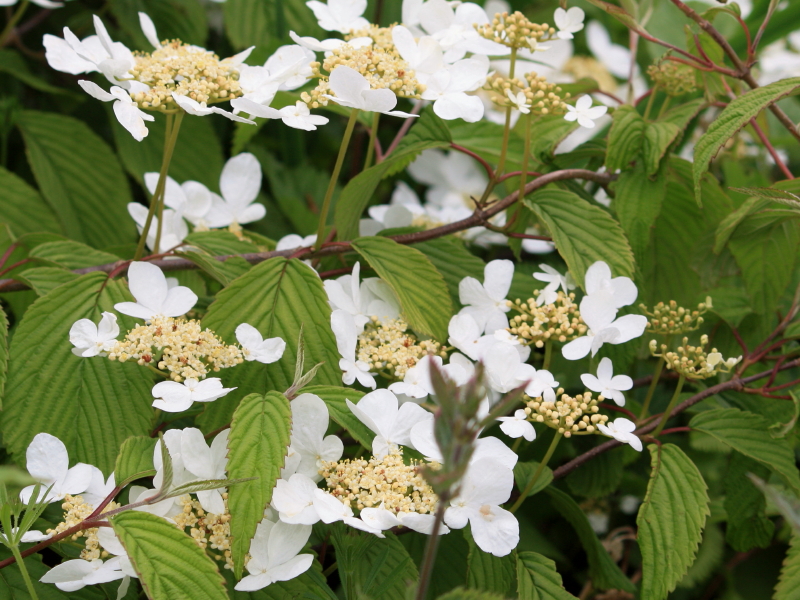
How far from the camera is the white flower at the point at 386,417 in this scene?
19.2 inches

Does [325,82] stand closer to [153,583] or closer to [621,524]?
[153,583]

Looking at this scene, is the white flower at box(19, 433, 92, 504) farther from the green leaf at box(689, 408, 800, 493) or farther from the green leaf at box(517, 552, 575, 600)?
the green leaf at box(689, 408, 800, 493)

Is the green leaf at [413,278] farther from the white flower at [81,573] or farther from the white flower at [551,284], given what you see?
the white flower at [81,573]

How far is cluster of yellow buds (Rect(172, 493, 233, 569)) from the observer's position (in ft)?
1.54

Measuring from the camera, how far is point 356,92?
52cm

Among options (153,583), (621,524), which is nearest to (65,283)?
(153,583)

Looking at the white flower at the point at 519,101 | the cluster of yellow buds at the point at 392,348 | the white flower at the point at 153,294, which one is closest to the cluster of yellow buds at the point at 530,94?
the white flower at the point at 519,101

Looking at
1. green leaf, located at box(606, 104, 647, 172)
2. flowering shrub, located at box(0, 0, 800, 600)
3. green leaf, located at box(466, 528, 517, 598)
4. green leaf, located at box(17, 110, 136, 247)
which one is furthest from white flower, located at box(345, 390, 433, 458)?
green leaf, located at box(17, 110, 136, 247)

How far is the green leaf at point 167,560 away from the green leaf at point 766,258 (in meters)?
0.56

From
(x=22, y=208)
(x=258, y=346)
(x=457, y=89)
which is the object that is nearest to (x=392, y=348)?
(x=258, y=346)

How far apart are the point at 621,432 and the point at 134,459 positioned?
1.14 feet

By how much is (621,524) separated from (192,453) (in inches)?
25.3

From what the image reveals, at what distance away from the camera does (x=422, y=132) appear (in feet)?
2.20

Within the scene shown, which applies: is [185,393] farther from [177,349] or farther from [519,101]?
[519,101]
